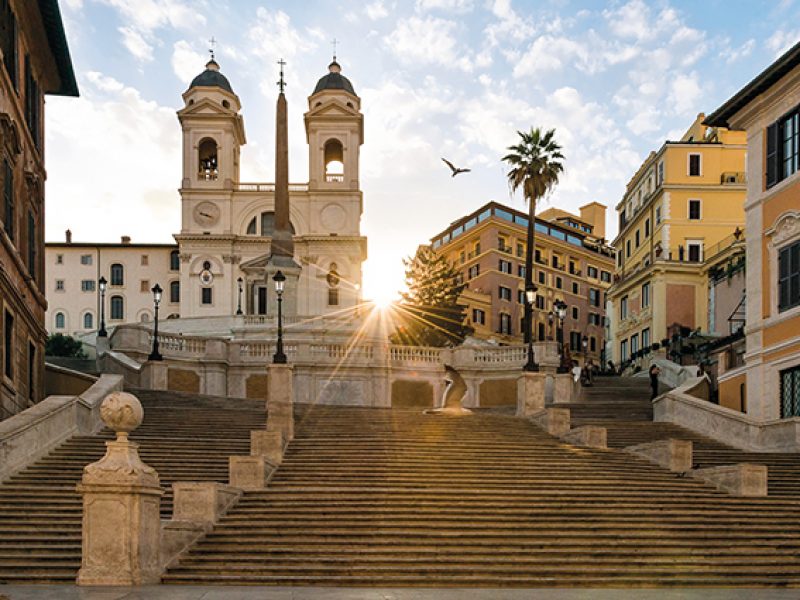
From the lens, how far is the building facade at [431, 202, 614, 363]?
346 ft

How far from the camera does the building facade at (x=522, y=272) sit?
10544cm

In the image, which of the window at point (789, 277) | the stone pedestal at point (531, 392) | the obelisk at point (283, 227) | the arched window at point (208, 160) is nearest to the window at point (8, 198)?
the stone pedestal at point (531, 392)

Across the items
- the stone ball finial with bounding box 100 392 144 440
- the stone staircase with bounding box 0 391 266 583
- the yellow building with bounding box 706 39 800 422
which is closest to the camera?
the stone ball finial with bounding box 100 392 144 440

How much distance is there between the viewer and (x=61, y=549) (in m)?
16.2

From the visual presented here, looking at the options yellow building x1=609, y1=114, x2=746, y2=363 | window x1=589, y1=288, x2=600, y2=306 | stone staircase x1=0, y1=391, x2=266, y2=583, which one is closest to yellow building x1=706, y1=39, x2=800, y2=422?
stone staircase x1=0, y1=391, x2=266, y2=583

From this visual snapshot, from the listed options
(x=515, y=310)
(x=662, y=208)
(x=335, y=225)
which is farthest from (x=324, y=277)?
(x=662, y=208)

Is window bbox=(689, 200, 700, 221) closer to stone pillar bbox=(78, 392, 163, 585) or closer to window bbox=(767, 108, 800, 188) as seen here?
window bbox=(767, 108, 800, 188)

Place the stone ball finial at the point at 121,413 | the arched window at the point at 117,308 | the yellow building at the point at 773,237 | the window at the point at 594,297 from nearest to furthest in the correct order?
the stone ball finial at the point at 121,413
the yellow building at the point at 773,237
the arched window at the point at 117,308
the window at the point at 594,297

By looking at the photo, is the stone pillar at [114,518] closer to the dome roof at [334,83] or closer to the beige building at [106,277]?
the dome roof at [334,83]

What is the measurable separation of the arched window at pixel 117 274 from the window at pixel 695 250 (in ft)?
220

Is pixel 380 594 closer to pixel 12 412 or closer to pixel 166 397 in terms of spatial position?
pixel 12 412

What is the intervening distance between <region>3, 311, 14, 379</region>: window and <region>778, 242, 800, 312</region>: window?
22579mm

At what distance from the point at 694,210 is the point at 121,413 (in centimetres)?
5477

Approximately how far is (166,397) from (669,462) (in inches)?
731
